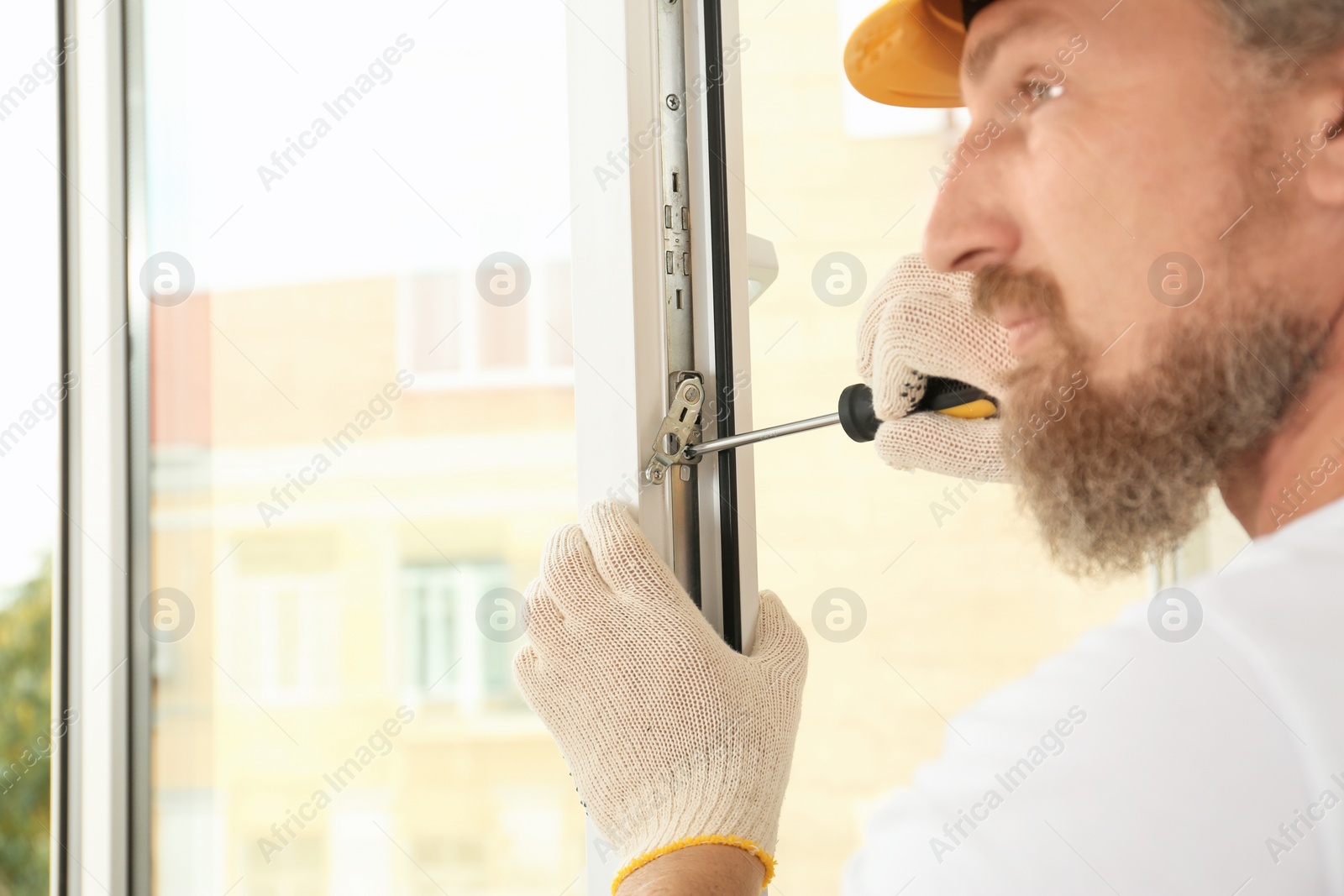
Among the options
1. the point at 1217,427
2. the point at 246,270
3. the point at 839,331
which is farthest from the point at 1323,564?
the point at 246,270

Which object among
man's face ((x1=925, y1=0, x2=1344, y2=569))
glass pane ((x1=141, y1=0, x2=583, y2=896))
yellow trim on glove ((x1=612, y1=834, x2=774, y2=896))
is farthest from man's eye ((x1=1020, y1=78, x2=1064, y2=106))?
yellow trim on glove ((x1=612, y1=834, x2=774, y2=896))

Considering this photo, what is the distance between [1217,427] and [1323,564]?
0.24 metres

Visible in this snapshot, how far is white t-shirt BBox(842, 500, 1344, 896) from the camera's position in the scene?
1.23 ft

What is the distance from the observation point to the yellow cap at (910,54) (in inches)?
33.7

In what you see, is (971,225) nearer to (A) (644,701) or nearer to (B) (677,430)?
(B) (677,430)

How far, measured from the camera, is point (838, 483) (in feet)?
3.28

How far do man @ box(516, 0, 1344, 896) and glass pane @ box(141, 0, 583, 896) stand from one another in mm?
208

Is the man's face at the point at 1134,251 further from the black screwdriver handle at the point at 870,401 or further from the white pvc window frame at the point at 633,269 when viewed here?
the white pvc window frame at the point at 633,269

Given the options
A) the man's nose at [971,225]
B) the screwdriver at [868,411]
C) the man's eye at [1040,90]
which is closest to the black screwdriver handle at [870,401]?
the screwdriver at [868,411]

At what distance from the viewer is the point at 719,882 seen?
74cm

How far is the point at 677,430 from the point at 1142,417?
1.25ft

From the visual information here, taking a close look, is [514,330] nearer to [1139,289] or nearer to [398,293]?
[398,293]

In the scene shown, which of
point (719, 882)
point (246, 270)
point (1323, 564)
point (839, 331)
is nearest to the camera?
point (1323, 564)

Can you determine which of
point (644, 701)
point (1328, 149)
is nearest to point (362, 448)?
point (644, 701)
